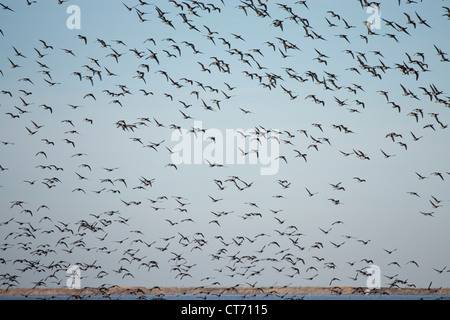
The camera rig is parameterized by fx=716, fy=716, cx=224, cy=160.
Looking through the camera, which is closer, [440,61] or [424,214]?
[440,61]

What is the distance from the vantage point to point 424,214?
63.8 meters
